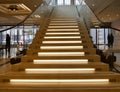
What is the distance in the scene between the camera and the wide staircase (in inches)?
176

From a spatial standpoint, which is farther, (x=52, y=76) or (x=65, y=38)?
(x=65, y=38)

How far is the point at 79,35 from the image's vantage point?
27.1ft

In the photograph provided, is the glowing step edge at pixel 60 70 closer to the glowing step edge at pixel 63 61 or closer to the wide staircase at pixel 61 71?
the wide staircase at pixel 61 71

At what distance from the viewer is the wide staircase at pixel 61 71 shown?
14.7 feet

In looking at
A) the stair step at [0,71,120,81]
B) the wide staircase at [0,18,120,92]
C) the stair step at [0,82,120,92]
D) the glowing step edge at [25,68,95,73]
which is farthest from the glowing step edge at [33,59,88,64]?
the stair step at [0,82,120,92]

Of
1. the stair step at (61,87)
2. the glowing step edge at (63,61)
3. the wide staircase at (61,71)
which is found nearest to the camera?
the stair step at (61,87)

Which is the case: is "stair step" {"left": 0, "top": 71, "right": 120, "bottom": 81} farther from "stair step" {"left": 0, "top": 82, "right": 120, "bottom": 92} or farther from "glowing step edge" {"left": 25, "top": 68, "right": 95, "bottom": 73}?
"glowing step edge" {"left": 25, "top": 68, "right": 95, "bottom": 73}

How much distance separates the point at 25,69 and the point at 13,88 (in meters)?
1.11

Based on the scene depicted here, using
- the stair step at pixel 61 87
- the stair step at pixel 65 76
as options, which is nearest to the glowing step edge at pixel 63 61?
the stair step at pixel 65 76

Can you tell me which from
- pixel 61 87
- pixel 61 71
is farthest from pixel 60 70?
pixel 61 87

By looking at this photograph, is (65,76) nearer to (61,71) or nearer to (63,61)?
(61,71)

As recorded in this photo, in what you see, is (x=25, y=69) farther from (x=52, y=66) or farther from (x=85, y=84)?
(x=85, y=84)

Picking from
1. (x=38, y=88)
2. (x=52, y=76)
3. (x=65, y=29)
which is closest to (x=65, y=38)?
(x=65, y=29)

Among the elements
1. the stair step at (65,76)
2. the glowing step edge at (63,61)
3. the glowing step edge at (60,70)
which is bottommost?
the stair step at (65,76)
